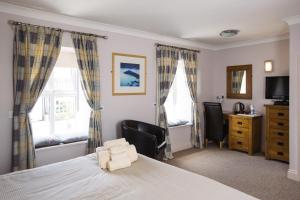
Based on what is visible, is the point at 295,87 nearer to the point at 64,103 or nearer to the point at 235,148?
the point at 235,148

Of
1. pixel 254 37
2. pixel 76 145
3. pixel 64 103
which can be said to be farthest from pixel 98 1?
pixel 254 37

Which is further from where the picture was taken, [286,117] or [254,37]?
[254,37]

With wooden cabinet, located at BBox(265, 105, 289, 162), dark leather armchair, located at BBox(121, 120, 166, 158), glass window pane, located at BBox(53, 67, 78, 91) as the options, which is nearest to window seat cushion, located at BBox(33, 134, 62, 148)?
glass window pane, located at BBox(53, 67, 78, 91)

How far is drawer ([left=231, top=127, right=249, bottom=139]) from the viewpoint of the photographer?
470 cm

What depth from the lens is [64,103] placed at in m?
3.64

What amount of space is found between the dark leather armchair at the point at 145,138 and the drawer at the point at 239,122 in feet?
6.74

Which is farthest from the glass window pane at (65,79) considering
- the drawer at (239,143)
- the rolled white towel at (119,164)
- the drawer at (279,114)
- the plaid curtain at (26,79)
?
the drawer at (279,114)

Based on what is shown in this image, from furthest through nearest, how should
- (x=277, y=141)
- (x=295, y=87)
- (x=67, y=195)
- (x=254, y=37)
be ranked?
(x=254, y=37) < (x=277, y=141) < (x=295, y=87) < (x=67, y=195)

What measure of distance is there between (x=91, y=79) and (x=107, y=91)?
387 mm

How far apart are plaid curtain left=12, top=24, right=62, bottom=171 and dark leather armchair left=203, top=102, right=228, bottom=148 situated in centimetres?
357

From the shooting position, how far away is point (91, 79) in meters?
3.49

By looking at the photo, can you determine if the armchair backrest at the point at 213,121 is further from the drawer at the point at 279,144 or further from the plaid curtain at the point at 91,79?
the plaid curtain at the point at 91,79

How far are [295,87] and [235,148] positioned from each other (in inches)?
82.1

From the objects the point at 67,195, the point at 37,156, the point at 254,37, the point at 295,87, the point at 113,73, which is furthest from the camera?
the point at 254,37
